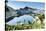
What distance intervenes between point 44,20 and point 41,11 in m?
0.14

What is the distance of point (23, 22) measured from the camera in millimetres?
1303

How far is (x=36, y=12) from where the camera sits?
52.5 inches

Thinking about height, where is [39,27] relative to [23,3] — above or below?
below

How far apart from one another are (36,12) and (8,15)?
1.33ft

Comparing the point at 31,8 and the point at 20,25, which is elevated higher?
the point at 31,8

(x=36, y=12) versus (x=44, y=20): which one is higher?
(x=36, y=12)

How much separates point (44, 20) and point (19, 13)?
0.38 meters

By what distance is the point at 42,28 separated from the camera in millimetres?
1342
